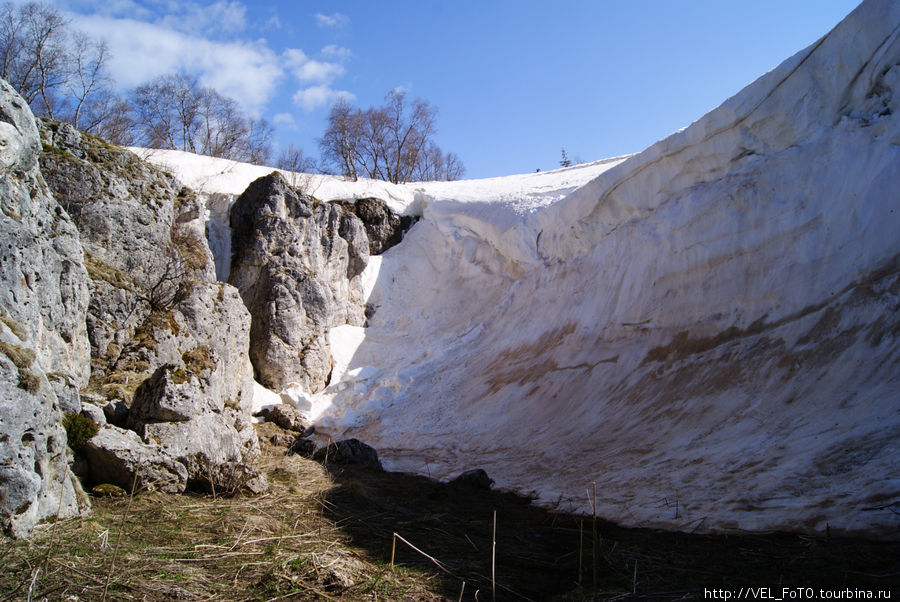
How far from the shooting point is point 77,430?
5.52m

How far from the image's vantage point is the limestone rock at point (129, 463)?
551 cm

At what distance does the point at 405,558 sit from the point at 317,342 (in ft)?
34.8

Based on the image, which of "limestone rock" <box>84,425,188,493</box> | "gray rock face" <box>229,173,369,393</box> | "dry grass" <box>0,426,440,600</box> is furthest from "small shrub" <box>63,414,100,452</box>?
"gray rock face" <box>229,173,369,393</box>

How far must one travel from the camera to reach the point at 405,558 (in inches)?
184

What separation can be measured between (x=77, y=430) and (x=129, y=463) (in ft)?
1.72

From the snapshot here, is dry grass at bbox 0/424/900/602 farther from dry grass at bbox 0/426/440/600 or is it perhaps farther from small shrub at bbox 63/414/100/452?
small shrub at bbox 63/414/100/452

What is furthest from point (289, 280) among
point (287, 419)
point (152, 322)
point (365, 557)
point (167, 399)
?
point (365, 557)

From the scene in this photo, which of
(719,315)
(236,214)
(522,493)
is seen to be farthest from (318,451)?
(236,214)

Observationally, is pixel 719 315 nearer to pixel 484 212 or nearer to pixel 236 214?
pixel 484 212

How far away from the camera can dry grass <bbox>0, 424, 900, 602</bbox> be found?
147 inches

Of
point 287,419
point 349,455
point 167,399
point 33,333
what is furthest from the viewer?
point 287,419

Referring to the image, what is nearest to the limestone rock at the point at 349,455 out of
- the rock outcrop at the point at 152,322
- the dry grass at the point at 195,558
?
the rock outcrop at the point at 152,322

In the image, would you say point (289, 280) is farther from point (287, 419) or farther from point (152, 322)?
point (152, 322)

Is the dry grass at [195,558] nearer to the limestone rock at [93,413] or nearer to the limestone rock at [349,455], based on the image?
the limestone rock at [93,413]
